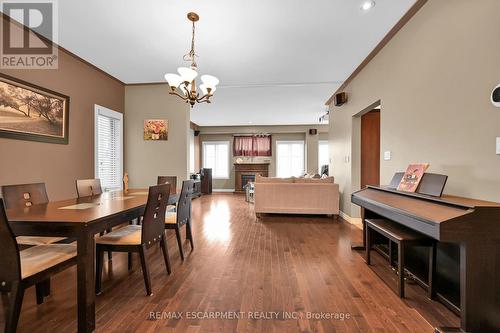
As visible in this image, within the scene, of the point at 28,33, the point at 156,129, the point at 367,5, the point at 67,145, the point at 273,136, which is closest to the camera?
the point at 367,5

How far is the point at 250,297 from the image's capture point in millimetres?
1861

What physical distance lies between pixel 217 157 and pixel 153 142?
5071 mm

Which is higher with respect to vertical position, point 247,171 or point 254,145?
point 254,145

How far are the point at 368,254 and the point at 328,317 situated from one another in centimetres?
116

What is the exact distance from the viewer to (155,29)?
2754 millimetres

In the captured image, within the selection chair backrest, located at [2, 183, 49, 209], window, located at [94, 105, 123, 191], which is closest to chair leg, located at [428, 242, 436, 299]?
chair backrest, located at [2, 183, 49, 209]

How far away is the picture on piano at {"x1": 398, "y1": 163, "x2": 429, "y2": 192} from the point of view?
6.81ft

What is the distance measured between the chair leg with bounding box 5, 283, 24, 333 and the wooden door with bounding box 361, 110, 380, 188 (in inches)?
180

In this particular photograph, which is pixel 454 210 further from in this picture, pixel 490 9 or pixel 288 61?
pixel 288 61

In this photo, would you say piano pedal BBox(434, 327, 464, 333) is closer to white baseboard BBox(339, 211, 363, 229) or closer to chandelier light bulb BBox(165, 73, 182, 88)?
white baseboard BBox(339, 211, 363, 229)

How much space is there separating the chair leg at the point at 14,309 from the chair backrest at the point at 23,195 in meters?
1.01

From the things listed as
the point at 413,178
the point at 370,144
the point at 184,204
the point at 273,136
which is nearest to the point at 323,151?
the point at 273,136

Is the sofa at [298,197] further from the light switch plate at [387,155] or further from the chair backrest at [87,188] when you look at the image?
the chair backrest at [87,188]

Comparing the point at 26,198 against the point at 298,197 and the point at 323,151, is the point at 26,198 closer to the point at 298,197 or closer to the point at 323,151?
the point at 298,197
